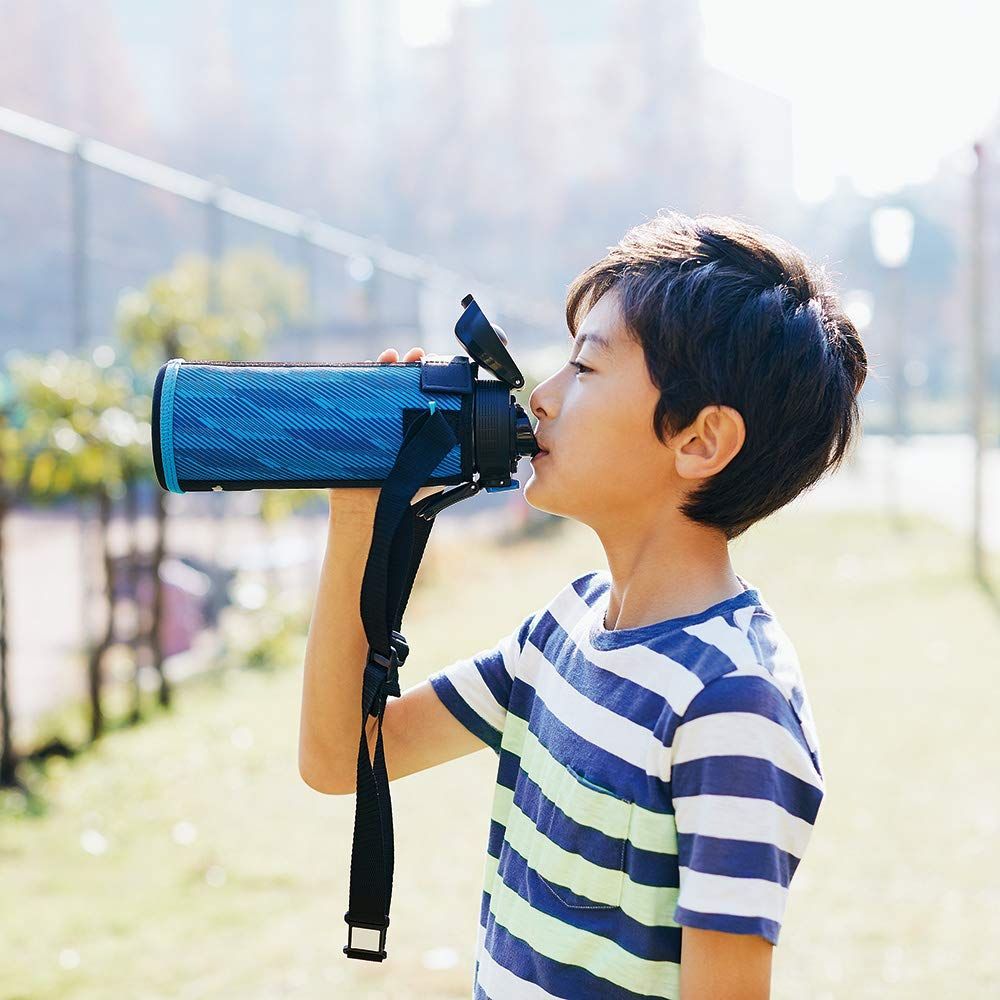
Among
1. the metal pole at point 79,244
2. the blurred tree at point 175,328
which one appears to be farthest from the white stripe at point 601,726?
the metal pole at point 79,244

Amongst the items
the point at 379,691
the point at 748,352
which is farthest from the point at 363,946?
the point at 748,352

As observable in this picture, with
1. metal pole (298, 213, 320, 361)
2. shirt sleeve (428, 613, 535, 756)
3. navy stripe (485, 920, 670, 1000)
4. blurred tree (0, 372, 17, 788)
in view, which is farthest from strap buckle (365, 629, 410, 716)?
metal pole (298, 213, 320, 361)

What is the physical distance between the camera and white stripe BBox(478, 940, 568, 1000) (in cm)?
131

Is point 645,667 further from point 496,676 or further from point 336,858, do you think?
point 336,858

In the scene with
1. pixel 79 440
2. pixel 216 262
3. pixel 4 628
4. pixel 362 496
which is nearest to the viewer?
pixel 362 496

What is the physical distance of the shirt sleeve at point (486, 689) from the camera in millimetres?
1584

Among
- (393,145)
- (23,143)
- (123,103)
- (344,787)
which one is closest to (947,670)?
(23,143)

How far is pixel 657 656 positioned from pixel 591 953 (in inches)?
11.3

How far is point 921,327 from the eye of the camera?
52.5 metres

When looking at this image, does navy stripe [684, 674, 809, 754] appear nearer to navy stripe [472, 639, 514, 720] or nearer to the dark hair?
the dark hair

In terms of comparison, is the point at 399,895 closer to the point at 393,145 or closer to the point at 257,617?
the point at 257,617

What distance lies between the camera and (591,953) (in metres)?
1.27

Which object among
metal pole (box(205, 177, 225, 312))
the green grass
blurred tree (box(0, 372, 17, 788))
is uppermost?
metal pole (box(205, 177, 225, 312))

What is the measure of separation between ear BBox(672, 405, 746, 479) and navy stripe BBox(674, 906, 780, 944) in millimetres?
447
